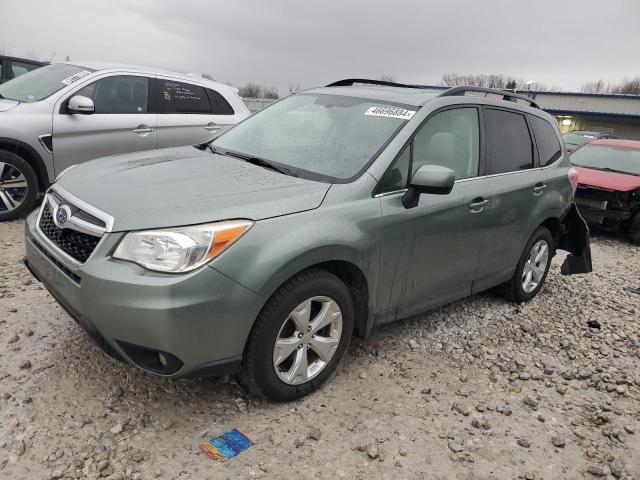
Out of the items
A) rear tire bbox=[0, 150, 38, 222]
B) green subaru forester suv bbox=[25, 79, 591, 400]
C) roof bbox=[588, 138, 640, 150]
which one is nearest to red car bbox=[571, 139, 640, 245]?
roof bbox=[588, 138, 640, 150]

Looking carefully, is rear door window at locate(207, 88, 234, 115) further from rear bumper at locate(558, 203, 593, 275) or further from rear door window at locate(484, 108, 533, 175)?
rear bumper at locate(558, 203, 593, 275)

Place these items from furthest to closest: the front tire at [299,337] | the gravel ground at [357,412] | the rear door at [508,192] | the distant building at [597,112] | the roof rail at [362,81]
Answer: the distant building at [597,112], the roof rail at [362,81], the rear door at [508,192], the front tire at [299,337], the gravel ground at [357,412]

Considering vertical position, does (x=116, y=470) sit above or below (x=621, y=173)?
below

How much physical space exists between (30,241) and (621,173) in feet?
28.4

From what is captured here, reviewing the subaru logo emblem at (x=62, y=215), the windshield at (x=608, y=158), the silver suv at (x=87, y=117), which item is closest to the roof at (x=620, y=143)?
the windshield at (x=608, y=158)

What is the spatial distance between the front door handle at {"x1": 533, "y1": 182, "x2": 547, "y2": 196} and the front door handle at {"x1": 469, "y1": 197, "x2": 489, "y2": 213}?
797mm

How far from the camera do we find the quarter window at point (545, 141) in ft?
14.9

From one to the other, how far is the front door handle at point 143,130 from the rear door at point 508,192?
13.0 feet

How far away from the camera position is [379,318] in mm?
3305

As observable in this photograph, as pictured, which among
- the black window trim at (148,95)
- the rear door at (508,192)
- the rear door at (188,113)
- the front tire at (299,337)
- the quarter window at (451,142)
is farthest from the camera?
the rear door at (188,113)

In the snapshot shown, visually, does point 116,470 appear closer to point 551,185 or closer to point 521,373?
Answer: point 521,373

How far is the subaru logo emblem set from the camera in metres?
2.71

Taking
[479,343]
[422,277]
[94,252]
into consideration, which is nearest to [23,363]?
[94,252]

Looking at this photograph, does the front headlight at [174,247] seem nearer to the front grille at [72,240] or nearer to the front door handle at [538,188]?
the front grille at [72,240]
